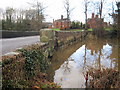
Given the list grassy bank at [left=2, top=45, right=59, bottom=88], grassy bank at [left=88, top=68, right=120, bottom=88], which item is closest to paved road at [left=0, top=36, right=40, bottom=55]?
grassy bank at [left=2, top=45, right=59, bottom=88]

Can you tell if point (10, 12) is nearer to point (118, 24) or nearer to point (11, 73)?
point (118, 24)

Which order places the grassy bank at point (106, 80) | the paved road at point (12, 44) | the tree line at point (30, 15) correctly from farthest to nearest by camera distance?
the tree line at point (30, 15)
the paved road at point (12, 44)
the grassy bank at point (106, 80)

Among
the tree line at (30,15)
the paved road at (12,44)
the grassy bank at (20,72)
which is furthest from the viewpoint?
the tree line at (30,15)

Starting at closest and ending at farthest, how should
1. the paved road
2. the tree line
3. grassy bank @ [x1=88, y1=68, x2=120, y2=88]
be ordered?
grassy bank @ [x1=88, y1=68, x2=120, y2=88] → the paved road → the tree line

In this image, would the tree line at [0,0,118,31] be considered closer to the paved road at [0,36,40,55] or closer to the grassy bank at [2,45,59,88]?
the paved road at [0,36,40,55]

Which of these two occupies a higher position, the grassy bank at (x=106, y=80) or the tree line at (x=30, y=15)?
the tree line at (x=30, y=15)

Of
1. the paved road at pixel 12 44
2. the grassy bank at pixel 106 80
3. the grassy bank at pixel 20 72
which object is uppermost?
the paved road at pixel 12 44

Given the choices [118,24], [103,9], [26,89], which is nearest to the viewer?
[26,89]

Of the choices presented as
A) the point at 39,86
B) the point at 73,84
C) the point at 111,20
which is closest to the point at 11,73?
the point at 39,86

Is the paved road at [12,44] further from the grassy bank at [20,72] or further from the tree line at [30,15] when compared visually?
the tree line at [30,15]

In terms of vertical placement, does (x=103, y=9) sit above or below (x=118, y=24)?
above

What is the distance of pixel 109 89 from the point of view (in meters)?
3.76

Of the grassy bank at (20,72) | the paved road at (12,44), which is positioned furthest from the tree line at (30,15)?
the grassy bank at (20,72)

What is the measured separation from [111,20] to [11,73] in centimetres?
2501
